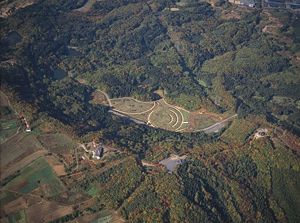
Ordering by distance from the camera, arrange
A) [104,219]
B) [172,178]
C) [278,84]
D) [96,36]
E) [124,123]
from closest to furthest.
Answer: [104,219], [172,178], [124,123], [278,84], [96,36]

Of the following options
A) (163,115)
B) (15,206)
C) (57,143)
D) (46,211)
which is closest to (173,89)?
(163,115)

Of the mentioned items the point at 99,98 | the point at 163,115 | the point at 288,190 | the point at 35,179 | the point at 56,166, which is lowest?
the point at 288,190

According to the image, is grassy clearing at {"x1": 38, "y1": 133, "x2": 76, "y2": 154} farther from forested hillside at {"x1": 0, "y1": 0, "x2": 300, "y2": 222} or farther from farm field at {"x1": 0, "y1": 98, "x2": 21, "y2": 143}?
farm field at {"x1": 0, "y1": 98, "x2": 21, "y2": 143}

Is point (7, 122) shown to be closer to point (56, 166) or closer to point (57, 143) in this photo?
point (57, 143)

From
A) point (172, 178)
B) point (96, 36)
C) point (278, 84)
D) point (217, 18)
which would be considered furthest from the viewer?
point (217, 18)

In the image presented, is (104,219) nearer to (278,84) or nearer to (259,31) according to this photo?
(278,84)

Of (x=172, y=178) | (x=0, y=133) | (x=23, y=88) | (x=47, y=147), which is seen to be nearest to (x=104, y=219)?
(x=172, y=178)

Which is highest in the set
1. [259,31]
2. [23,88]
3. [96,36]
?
[23,88]
